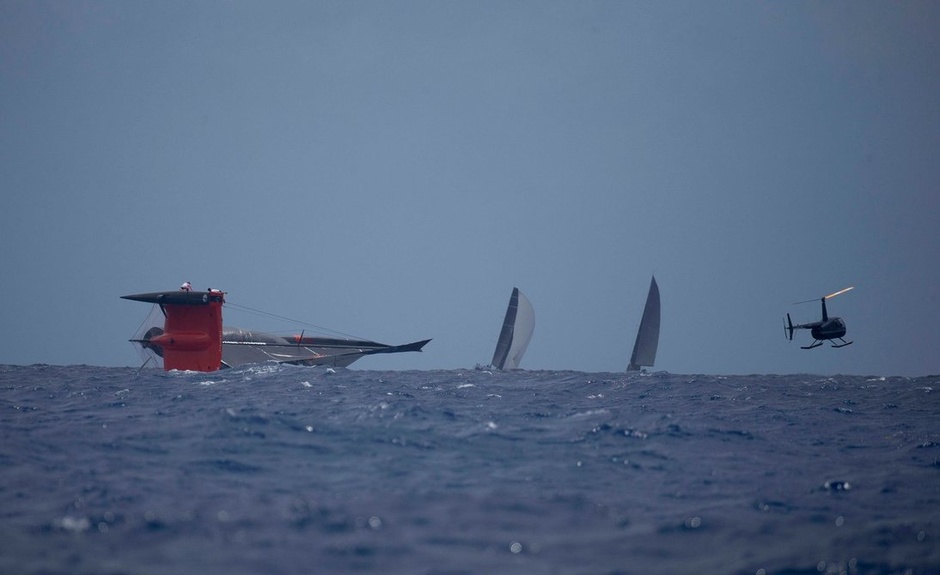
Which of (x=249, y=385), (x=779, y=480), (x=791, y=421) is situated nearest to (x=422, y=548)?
(x=779, y=480)

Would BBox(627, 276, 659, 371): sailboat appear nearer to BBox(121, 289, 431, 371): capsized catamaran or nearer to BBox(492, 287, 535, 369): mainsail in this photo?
BBox(492, 287, 535, 369): mainsail

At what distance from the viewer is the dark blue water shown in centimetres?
733

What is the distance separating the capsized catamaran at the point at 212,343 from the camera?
4159cm

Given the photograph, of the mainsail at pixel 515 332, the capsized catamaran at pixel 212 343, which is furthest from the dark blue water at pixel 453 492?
the mainsail at pixel 515 332

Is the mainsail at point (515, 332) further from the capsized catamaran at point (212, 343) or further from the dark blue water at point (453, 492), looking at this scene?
the dark blue water at point (453, 492)

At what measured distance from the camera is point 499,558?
7289mm

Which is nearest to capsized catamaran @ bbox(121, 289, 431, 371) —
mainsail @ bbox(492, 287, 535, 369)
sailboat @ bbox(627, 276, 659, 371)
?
mainsail @ bbox(492, 287, 535, 369)

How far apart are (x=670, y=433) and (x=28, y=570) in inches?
495

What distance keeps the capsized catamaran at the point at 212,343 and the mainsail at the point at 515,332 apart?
1949 centimetres

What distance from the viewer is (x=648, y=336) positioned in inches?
2731

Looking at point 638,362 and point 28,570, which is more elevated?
point 638,362

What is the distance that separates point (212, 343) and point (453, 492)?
1403 inches

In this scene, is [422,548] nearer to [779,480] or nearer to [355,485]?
[355,485]

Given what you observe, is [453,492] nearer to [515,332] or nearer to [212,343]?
[212,343]
